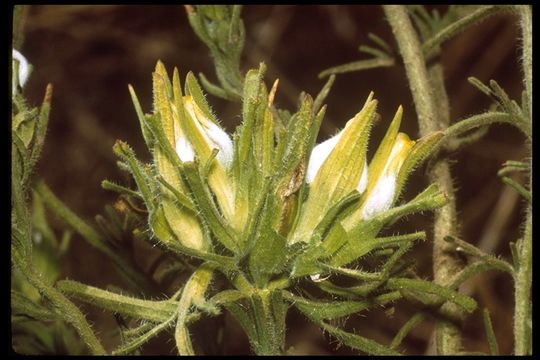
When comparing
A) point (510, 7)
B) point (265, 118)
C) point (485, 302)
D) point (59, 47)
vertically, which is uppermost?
point (59, 47)

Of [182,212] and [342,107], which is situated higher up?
[342,107]

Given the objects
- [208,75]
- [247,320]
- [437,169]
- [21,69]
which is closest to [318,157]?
[247,320]

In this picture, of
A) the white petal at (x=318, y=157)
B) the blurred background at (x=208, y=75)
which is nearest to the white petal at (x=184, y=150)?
the white petal at (x=318, y=157)

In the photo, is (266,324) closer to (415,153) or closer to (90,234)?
(415,153)

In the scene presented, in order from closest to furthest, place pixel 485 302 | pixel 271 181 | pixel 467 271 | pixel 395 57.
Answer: pixel 271 181
pixel 467 271
pixel 395 57
pixel 485 302

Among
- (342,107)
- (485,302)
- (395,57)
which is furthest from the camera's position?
(342,107)

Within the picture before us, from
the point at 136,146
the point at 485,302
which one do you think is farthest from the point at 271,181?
the point at 136,146
